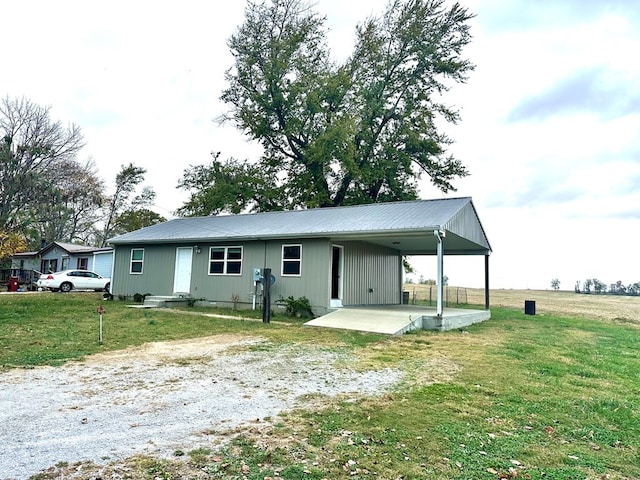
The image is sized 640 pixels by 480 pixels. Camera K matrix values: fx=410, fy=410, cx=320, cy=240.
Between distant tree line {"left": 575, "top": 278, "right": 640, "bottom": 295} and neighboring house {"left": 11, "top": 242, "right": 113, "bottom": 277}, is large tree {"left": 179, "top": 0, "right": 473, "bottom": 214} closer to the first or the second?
neighboring house {"left": 11, "top": 242, "right": 113, "bottom": 277}

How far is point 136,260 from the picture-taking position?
1759 cm

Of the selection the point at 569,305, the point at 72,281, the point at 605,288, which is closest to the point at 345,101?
the point at 72,281

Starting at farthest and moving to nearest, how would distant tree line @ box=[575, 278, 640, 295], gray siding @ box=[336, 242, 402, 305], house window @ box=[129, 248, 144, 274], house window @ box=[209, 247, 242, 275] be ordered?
distant tree line @ box=[575, 278, 640, 295] → house window @ box=[129, 248, 144, 274] → house window @ box=[209, 247, 242, 275] → gray siding @ box=[336, 242, 402, 305]

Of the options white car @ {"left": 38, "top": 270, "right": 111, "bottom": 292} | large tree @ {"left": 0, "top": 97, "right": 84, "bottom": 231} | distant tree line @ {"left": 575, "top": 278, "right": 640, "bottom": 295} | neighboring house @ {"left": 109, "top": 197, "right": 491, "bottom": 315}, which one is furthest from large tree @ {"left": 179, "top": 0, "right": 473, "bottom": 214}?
distant tree line @ {"left": 575, "top": 278, "right": 640, "bottom": 295}

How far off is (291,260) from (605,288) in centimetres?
4184

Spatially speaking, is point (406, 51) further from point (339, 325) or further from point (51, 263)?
point (51, 263)

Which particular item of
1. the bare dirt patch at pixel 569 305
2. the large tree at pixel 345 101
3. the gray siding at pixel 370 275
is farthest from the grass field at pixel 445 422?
the large tree at pixel 345 101

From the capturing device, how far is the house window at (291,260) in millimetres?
13227

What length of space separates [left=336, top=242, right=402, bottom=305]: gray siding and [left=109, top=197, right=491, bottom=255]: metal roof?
2.20ft

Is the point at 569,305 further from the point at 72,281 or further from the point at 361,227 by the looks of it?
the point at 72,281

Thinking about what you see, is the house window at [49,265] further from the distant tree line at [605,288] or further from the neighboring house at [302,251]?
the distant tree line at [605,288]

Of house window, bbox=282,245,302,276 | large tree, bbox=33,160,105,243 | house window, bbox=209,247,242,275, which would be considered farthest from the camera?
large tree, bbox=33,160,105,243

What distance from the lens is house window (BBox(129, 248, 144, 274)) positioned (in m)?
17.5

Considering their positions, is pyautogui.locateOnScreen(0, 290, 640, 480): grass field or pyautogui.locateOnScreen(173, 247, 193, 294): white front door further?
pyautogui.locateOnScreen(173, 247, 193, 294): white front door
